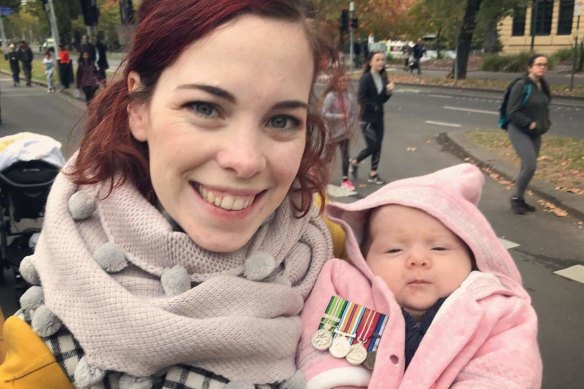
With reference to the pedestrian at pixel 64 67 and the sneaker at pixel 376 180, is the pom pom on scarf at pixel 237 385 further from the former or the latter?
the pedestrian at pixel 64 67

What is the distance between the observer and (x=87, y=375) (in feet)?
3.87

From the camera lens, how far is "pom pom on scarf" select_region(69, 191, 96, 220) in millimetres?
1338

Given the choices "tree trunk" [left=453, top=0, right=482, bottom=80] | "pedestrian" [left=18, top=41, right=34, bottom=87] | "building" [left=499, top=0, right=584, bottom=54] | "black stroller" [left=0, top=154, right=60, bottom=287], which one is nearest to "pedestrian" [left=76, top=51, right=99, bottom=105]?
"pedestrian" [left=18, top=41, right=34, bottom=87]

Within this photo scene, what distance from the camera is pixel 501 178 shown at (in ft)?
27.2

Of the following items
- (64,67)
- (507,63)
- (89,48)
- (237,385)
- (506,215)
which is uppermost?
(89,48)

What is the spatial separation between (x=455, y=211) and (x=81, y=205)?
1.10 m

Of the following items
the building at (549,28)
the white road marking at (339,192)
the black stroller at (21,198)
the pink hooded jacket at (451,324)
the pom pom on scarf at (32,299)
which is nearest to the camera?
Result: the pom pom on scarf at (32,299)

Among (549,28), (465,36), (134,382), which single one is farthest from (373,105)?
(549,28)

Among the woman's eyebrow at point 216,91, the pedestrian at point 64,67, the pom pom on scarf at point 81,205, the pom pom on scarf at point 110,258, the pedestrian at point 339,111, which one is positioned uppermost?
the woman's eyebrow at point 216,91

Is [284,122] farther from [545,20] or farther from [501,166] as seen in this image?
[545,20]

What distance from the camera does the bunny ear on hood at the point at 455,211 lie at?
5.68 feet

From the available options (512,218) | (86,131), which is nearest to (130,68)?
(86,131)

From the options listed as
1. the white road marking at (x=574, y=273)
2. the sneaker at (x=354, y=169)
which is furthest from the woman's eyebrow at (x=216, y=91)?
the sneaker at (x=354, y=169)

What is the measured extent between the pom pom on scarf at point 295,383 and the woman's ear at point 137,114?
678mm
